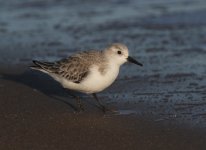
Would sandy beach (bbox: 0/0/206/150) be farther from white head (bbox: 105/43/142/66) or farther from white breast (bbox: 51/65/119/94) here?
white head (bbox: 105/43/142/66)

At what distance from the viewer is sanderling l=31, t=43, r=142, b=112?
8836 millimetres

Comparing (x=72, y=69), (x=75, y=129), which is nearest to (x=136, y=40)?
(x=72, y=69)

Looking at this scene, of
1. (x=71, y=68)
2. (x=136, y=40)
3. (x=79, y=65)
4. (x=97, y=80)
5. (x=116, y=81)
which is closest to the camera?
(x=97, y=80)

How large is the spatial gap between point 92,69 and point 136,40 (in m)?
4.52

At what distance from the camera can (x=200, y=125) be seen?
8.23 metres

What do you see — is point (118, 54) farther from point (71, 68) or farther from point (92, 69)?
point (71, 68)

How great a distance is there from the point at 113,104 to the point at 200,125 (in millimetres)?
1585

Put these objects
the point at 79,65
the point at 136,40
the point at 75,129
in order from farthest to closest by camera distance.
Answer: the point at 136,40
the point at 79,65
the point at 75,129

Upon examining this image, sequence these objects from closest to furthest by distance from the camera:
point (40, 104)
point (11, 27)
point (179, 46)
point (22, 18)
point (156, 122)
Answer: point (156, 122) < point (40, 104) < point (179, 46) < point (11, 27) < point (22, 18)

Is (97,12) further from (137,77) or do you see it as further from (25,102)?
(25,102)

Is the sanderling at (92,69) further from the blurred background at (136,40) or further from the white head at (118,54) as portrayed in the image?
the blurred background at (136,40)

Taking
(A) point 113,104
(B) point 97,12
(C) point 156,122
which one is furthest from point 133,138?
(B) point 97,12

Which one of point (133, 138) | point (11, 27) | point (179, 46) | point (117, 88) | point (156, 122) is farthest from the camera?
point (11, 27)

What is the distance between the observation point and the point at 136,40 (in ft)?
43.6
